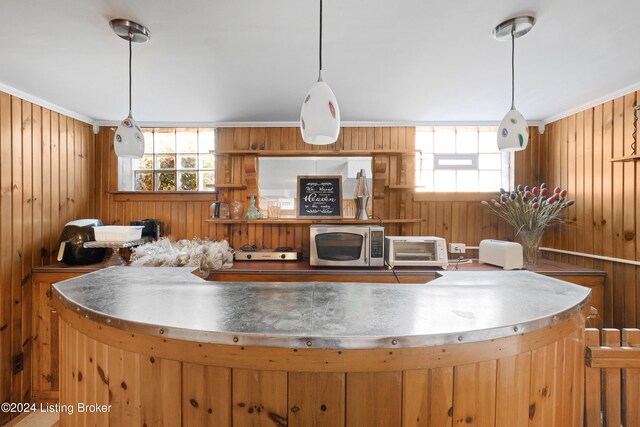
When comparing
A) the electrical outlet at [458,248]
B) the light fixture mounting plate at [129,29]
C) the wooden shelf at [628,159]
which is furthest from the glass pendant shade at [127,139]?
the wooden shelf at [628,159]

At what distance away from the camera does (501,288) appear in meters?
1.29

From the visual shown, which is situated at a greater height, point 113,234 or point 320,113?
point 320,113

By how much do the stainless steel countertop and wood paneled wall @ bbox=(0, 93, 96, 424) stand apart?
142 cm

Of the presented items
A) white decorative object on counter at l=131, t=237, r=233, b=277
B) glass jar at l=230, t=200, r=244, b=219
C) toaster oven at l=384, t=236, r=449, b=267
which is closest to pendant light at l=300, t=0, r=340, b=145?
white decorative object on counter at l=131, t=237, r=233, b=277

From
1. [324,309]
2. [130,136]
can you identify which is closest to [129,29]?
[130,136]

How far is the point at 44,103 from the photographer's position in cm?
251

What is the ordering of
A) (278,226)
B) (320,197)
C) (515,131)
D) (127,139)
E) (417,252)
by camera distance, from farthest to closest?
(278,226), (320,197), (417,252), (127,139), (515,131)

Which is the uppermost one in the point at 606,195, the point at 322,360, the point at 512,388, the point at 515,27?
the point at 515,27

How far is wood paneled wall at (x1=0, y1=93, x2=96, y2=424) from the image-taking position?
2217 mm

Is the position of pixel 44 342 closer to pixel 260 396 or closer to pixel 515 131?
pixel 260 396

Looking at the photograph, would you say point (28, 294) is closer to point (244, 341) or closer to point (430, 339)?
point (244, 341)

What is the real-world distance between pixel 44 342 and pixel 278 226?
79.8 inches

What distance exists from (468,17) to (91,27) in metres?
1.74

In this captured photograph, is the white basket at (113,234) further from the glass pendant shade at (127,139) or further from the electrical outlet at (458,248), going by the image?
the electrical outlet at (458,248)
